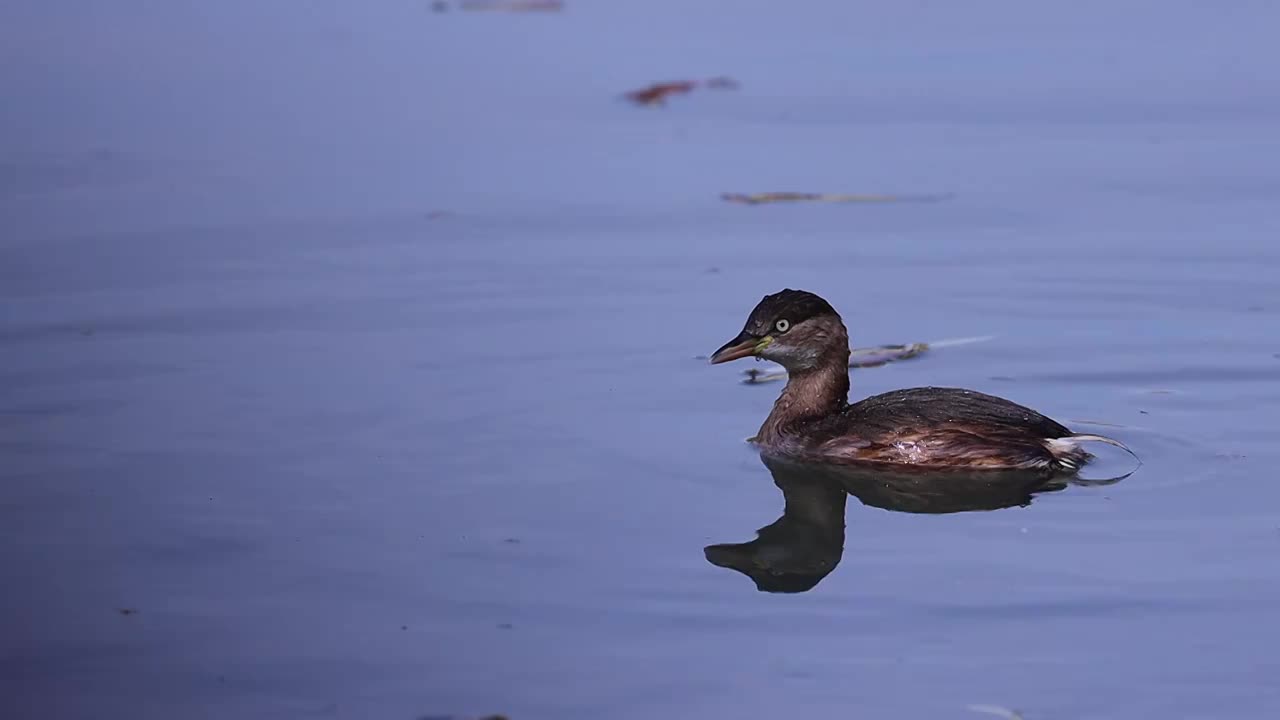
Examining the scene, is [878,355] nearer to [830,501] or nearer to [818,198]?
[830,501]

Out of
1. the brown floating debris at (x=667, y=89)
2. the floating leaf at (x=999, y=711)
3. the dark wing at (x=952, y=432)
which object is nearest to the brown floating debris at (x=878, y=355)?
the dark wing at (x=952, y=432)

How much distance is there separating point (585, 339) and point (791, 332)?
1766mm

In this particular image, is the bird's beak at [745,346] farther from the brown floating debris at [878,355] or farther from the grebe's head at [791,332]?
the brown floating debris at [878,355]

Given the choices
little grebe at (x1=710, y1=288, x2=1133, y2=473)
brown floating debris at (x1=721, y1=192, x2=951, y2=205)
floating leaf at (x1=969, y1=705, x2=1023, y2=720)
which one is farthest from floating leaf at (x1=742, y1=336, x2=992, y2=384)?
floating leaf at (x1=969, y1=705, x2=1023, y2=720)

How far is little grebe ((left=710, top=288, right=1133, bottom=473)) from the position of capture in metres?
9.15

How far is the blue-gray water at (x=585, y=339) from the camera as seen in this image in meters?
6.80

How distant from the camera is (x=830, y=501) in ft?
29.6

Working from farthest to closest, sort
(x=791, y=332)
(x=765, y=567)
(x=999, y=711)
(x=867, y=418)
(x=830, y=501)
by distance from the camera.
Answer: (x=791, y=332) < (x=867, y=418) < (x=830, y=501) < (x=765, y=567) < (x=999, y=711)

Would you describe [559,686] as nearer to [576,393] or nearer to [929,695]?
[929,695]

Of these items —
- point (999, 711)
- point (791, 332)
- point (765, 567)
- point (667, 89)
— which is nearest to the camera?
point (999, 711)

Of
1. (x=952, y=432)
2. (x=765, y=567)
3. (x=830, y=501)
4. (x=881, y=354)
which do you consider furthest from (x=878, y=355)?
(x=765, y=567)

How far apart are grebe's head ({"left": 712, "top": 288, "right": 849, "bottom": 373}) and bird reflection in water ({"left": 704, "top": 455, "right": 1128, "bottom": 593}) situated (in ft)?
1.95

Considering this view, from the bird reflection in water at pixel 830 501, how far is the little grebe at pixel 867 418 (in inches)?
3.5

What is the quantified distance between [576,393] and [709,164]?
5.09 metres
